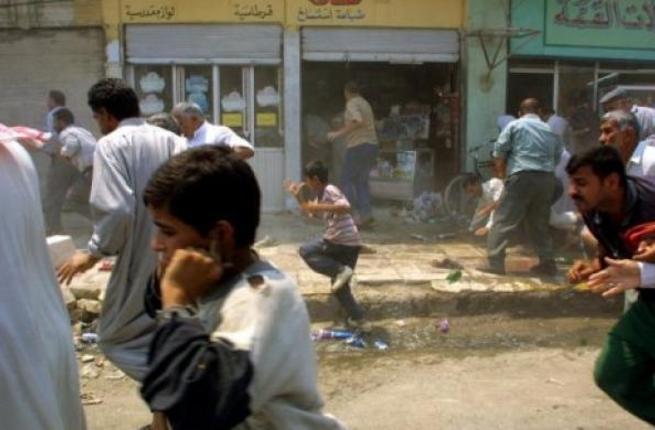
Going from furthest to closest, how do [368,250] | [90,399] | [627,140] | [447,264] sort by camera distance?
[368,250] < [447,264] < [90,399] < [627,140]

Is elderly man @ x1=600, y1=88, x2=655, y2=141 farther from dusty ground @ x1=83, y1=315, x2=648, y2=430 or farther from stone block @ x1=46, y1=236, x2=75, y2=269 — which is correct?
stone block @ x1=46, y1=236, x2=75, y2=269

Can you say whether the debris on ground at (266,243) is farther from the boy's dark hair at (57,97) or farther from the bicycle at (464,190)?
the boy's dark hair at (57,97)

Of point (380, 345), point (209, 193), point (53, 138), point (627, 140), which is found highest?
point (209, 193)

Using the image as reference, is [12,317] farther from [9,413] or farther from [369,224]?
[369,224]

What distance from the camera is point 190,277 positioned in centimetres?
154

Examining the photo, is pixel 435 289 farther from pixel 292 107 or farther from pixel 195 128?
pixel 292 107

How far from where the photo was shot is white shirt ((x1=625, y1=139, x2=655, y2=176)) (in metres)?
4.35

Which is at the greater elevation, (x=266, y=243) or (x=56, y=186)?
(x=56, y=186)

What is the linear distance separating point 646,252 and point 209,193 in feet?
7.46

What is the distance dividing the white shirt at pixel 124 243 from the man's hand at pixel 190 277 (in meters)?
2.14

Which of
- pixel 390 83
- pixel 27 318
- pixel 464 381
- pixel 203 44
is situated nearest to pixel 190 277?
pixel 27 318

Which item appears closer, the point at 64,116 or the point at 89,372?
the point at 89,372

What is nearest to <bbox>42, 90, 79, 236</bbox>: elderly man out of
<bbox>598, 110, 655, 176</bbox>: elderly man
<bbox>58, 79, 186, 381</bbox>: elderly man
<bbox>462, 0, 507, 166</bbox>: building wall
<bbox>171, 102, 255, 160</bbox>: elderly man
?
<bbox>171, 102, 255, 160</bbox>: elderly man

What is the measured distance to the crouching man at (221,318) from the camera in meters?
1.42
